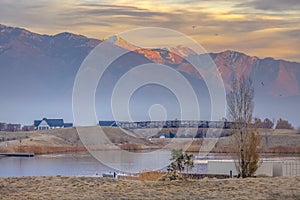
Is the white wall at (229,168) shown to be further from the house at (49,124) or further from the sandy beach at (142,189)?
the house at (49,124)

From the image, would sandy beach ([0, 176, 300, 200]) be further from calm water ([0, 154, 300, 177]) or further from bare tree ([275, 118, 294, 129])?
bare tree ([275, 118, 294, 129])

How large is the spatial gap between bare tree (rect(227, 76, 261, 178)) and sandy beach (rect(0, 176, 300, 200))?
499 cm

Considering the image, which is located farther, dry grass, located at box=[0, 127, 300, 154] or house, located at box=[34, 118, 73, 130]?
house, located at box=[34, 118, 73, 130]

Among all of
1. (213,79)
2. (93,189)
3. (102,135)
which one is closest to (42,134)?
(102,135)

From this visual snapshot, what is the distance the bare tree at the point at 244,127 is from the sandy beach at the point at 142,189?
16.4 feet

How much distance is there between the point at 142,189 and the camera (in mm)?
18781

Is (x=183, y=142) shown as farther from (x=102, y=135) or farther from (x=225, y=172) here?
(x=225, y=172)

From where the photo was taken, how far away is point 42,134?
11550 centimetres

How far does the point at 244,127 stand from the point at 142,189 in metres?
8.94

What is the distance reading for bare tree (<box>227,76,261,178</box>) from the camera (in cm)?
2567

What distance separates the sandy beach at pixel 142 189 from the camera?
57.5 feet

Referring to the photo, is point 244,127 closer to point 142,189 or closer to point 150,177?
point 150,177

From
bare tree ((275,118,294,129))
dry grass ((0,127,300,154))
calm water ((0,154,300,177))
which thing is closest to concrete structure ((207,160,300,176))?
calm water ((0,154,300,177))

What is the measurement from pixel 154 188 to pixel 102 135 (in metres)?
88.1
